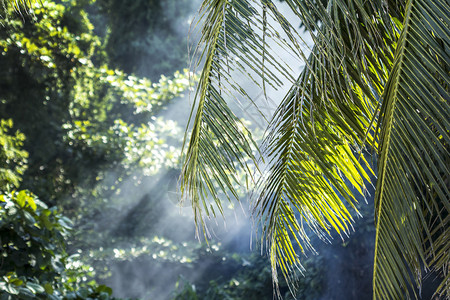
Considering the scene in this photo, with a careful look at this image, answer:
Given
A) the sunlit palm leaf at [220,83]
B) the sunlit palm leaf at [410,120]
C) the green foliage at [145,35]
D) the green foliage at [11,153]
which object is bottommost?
the sunlit palm leaf at [410,120]

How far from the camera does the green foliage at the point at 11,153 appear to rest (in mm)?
8242

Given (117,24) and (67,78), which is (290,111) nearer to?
(67,78)

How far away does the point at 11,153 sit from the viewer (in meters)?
8.38

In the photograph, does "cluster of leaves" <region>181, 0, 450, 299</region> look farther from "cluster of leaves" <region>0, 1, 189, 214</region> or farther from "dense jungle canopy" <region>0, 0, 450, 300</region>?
"cluster of leaves" <region>0, 1, 189, 214</region>

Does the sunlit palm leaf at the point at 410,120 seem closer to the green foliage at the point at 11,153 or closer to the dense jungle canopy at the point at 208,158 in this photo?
the dense jungle canopy at the point at 208,158

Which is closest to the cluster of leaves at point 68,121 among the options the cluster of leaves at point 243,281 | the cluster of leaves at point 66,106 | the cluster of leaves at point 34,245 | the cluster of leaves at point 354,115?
the cluster of leaves at point 66,106

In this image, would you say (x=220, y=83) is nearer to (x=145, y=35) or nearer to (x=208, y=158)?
(x=208, y=158)

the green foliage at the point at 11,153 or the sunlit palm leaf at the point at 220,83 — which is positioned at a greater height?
the green foliage at the point at 11,153

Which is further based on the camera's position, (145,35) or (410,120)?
(145,35)

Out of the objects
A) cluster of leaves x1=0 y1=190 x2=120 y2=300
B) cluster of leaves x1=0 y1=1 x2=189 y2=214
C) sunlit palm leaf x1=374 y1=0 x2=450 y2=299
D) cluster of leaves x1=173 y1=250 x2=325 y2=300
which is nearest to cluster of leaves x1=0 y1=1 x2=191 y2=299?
cluster of leaves x1=0 y1=1 x2=189 y2=214

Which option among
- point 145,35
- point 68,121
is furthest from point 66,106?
point 145,35

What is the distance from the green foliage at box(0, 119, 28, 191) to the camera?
8.24m

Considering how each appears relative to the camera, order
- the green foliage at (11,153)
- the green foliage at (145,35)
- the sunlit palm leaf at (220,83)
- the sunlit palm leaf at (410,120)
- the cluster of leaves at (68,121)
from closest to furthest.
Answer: the sunlit palm leaf at (410,120) < the sunlit palm leaf at (220,83) < the green foliage at (11,153) < the cluster of leaves at (68,121) < the green foliage at (145,35)

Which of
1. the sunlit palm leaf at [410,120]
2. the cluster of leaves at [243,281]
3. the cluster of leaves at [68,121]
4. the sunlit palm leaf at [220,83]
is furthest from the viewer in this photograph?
the cluster of leaves at [68,121]
